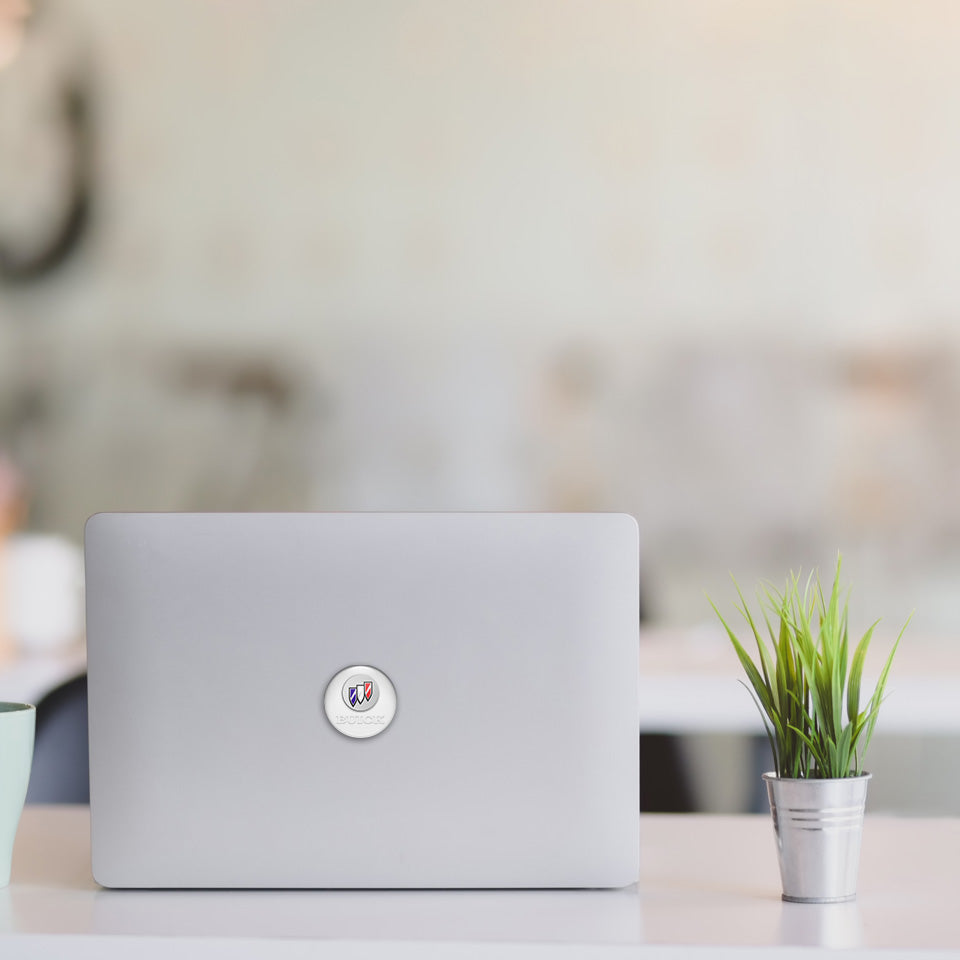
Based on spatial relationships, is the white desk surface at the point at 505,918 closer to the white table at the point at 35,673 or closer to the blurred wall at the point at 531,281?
the white table at the point at 35,673

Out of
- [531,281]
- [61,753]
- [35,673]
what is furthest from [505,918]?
[531,281]

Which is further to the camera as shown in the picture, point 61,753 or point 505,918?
point 61,753

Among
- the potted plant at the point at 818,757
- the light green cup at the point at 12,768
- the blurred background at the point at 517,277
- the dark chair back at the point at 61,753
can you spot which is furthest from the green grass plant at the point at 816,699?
the blurred background at the point at 517,277

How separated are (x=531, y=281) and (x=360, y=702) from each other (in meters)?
2.39

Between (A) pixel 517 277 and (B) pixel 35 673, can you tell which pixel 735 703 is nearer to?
(B) pixel 35 673

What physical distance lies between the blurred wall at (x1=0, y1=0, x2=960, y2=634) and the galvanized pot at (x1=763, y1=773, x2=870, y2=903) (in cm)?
226

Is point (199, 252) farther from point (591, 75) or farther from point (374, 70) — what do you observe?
point (591, 75)

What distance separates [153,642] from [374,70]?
2.57m

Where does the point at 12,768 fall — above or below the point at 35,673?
above

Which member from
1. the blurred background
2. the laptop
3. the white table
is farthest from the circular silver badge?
the blurred background

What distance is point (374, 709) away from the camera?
78 cm

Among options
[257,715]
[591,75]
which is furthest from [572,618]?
[591,75]

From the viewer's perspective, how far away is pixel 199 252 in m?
3.16

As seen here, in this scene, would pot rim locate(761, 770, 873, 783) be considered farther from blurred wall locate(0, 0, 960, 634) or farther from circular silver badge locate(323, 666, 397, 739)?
blurred wall locate(0, 0, 960, 634)
